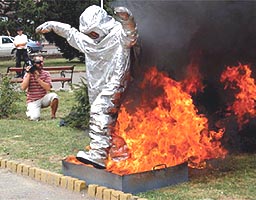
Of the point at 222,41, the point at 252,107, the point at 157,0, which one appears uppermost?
the point at 157,0

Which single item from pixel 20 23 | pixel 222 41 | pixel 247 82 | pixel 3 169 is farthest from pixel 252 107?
pixel 20 23

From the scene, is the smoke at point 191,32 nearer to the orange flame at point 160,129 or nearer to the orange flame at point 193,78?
the orange flame at point 193,78

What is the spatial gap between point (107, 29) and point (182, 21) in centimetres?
83

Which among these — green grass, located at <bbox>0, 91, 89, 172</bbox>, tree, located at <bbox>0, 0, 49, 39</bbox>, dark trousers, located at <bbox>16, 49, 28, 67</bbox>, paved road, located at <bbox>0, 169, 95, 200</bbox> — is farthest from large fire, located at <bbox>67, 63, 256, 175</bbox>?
tree, located at <bbox>0, 0, 49, 39</bbox>

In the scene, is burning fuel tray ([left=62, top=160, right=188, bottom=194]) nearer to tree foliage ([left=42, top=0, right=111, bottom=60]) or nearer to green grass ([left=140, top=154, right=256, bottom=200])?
green grass ([left=140, top=154, right=256, bottom=200])

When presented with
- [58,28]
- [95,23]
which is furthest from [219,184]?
[58,28]

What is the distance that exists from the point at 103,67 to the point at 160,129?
3.08 ft

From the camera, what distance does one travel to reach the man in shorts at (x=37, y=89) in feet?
35.0

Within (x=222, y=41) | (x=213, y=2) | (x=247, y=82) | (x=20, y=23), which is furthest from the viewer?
(x=20, y=23)

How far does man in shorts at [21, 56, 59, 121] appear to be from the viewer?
1066 centimetres

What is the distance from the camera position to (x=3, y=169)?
7.50 m

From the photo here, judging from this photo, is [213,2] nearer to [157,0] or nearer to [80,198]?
[157,0]

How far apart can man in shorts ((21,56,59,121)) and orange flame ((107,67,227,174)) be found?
13.7 feet

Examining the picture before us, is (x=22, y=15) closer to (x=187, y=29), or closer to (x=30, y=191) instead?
(x=187, y=29)
